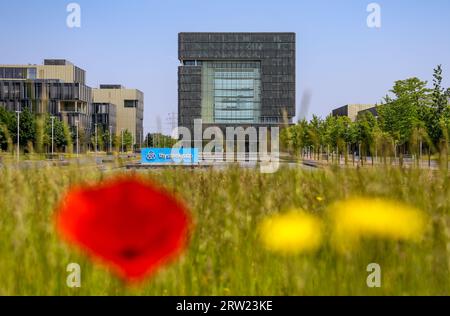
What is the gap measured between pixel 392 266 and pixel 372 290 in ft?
0.85

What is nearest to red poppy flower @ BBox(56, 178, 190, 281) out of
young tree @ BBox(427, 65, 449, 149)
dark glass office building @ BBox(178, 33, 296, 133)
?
young tree @ BBox(427, 65, 449, 149)

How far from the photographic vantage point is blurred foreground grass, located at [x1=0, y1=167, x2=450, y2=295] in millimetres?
2086

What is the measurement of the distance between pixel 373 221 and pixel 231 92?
120945 mm

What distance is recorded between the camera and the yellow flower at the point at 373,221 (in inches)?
80.4

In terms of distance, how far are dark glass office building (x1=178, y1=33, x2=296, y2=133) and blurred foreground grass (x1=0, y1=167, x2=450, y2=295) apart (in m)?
115

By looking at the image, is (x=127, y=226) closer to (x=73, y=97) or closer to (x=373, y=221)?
(x=373, y=221)

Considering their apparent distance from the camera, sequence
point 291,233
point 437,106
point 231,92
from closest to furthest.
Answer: point 291,233 < point 437,106 < point 231,92

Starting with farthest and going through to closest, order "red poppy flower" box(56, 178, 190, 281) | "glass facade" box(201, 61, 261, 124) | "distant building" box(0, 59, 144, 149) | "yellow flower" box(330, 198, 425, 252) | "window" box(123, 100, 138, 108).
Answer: "window" box(123, 100, 138, 108) < "glass facade" box(201, 61, 261, 124) < "distant building" box(0, 59, 144, 149) < "yellow flower" box(330, 198, 425, 252) < "red poppy flower" box(56, 178, 190, 281)

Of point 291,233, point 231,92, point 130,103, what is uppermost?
point 231,92

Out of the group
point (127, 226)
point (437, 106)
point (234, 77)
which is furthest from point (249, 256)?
point (234, 77)

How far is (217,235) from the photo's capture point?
2676 millimetres

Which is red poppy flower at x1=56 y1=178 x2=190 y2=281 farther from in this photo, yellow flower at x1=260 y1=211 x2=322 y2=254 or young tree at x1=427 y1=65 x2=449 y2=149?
young tree at x1=427 y1=65 x2=449 y2=149

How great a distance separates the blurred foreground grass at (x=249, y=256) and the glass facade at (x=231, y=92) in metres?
114

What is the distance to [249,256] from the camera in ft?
8.24
